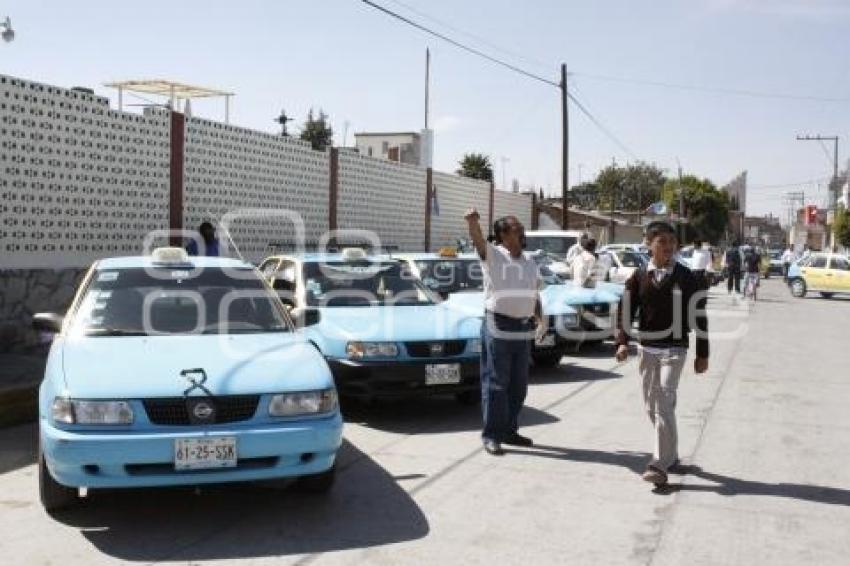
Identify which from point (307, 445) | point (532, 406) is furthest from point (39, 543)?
point (532, 406)

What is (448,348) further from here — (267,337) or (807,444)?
(807,444)

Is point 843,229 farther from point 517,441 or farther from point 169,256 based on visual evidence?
point 169,256

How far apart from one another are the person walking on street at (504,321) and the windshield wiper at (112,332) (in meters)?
2.48

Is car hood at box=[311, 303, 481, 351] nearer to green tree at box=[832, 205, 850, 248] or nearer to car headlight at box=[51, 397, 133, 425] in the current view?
car headlight at box=[51, 397, 133, 425]

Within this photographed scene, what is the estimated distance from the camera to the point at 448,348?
790cm

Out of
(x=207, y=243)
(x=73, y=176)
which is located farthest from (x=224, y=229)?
(x=73, y=176)

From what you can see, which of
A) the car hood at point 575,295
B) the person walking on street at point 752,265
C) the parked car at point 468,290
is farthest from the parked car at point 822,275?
the parked car at point 468,290

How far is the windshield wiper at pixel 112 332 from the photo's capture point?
18.9 ft

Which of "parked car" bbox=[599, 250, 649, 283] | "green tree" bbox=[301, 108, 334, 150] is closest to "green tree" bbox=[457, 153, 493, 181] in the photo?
"green tree" bbox=[301, 108, 334, 150]

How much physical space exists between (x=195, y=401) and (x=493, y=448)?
2.64 metres

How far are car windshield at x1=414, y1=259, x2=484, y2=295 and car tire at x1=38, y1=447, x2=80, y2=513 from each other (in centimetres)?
668

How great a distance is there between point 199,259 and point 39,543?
9.34 feet

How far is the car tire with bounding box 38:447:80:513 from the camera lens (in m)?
5.05

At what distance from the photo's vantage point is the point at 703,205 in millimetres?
84750
